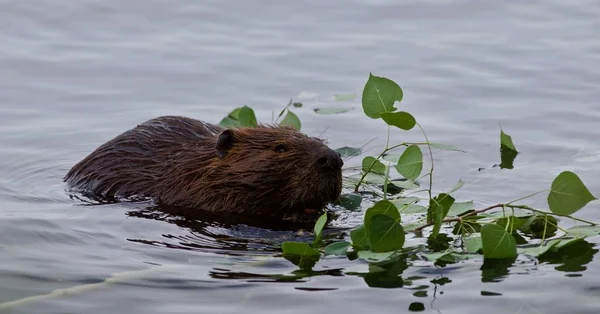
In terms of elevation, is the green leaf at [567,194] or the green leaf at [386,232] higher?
the green leaf at [567,194]

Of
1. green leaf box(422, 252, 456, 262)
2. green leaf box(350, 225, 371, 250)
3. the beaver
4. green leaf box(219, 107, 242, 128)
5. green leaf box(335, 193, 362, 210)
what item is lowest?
green leaf box(422, 252, 456, 262)

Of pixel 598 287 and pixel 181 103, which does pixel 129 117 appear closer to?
A: pixel 181 103

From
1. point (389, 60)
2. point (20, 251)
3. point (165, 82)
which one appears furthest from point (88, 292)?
point (389, 60)

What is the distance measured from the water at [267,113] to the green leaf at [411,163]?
0.52 meters

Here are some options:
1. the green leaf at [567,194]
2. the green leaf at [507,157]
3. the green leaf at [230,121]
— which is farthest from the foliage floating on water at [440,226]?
the green leaf at [230,121]

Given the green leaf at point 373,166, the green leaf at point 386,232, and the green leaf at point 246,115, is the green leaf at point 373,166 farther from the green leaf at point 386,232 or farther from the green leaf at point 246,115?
the green leaf at point 386,232

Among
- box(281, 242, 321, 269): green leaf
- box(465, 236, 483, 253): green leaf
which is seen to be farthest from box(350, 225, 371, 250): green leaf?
box(465, 236, 483, 253): green leaf

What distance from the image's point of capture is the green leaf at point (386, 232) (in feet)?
17.3

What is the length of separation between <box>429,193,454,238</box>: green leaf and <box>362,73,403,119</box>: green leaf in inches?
19.6

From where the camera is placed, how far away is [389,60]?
31.6 feet

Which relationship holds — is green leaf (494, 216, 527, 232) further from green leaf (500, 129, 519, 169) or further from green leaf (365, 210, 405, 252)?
green leaf (500, 129, 519, 169)

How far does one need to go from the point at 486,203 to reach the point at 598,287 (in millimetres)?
1554

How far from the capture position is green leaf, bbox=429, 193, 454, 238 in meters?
5.41

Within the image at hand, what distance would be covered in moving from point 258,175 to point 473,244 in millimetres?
1347
